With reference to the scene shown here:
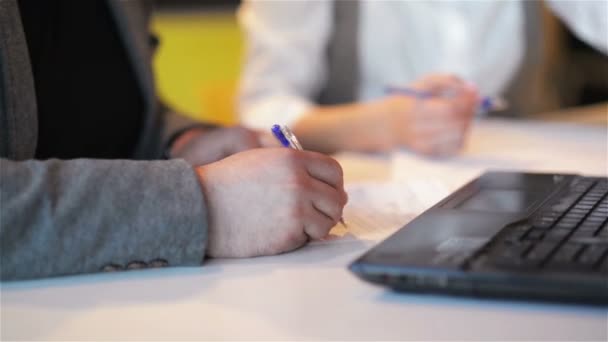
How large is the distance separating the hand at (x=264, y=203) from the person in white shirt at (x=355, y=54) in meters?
0.68

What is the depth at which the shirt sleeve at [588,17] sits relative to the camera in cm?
115

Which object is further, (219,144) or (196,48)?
(196,48)

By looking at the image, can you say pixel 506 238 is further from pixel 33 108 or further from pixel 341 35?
pixel 341 35

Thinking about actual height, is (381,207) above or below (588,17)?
below

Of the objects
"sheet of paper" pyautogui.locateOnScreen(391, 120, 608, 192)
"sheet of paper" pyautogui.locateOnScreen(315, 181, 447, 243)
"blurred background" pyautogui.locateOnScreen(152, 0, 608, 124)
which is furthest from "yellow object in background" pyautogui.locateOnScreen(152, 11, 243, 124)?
"sheet of paper" pyautogui.locateOnScreen(315, 181, 447, 243)

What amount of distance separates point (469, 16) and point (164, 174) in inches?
36.8

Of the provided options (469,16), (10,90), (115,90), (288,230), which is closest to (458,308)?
(288,230)

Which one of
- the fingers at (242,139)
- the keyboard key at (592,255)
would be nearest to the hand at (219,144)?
the fingers at (242,139)

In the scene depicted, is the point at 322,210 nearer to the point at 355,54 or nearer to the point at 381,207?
the point at 381,207

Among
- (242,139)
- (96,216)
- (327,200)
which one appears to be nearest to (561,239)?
(327,200)

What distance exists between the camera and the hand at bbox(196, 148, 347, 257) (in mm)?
708

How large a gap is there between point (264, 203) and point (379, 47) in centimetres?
93

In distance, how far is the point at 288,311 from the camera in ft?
1.98

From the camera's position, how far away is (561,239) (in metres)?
0.62
